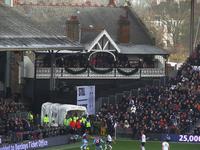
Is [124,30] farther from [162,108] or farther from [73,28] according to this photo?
[162,108]

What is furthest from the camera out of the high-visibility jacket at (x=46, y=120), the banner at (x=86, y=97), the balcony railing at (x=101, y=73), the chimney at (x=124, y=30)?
the chimney at (x=124, y=30)

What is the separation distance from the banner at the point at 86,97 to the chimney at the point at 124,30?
14704 millimetres

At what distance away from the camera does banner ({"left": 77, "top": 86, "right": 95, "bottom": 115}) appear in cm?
6100

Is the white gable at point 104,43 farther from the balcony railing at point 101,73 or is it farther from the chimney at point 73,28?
the balcony railing at point 101,73

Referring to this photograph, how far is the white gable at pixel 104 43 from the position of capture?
7125 centimetres

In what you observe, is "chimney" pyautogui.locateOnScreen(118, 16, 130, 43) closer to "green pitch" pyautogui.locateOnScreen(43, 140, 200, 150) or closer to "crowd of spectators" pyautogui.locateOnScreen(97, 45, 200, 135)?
"crowd of spectators" pyautogui.locateOnScreen(97, 45, 200, 135)

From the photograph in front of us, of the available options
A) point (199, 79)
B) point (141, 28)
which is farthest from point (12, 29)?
point (141, 28)

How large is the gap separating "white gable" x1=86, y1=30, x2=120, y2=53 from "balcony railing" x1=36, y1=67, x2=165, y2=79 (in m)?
2.08

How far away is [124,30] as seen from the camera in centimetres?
7575

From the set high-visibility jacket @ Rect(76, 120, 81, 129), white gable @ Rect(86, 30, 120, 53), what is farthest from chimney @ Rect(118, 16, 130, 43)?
high-visibility jacket @ Rect(76, 120, 81, 129)

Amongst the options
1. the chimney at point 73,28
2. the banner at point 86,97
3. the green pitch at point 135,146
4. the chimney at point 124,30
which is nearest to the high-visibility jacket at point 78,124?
the green pitch at point 135,146

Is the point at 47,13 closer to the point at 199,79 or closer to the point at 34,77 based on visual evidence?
the point at 34,77

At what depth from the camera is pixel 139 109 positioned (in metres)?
60.7

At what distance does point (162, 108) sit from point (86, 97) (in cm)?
619
